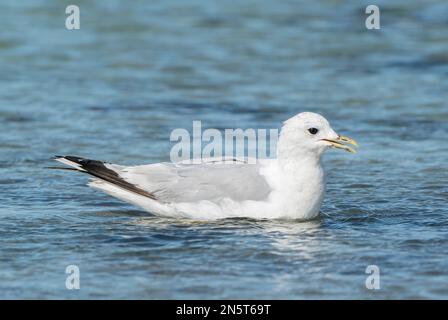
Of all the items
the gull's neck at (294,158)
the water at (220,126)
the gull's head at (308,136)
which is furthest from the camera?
the gull's neck at (294,158)

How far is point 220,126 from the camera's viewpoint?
12.4 meters

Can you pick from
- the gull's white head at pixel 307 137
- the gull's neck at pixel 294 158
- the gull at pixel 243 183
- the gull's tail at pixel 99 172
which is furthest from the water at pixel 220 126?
the gull's white head at pixel 307 137

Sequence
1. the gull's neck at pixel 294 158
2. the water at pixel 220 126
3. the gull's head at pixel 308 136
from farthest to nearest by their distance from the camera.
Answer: the gull's neck at pixel 294 158 < the gull's head at pixel 308 136 < the water at pixel 220 126

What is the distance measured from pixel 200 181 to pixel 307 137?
942mm

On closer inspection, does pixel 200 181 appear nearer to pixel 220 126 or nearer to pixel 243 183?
pixel 243 183

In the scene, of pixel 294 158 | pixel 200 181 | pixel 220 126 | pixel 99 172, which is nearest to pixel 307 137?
pixel 294 158

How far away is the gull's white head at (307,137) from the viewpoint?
8.52m

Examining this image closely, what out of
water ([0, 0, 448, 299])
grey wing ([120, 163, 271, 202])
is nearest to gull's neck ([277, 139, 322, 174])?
grey wing ([120, 163, 271, 202])

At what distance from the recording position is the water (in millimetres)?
7410

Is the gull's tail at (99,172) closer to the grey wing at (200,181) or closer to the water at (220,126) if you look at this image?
the grey wing at (200,181)

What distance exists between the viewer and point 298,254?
7.79 m

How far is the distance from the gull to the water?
139mm

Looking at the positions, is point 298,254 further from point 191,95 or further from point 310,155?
point 191,95

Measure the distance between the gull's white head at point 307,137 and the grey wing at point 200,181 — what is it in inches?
12.7
